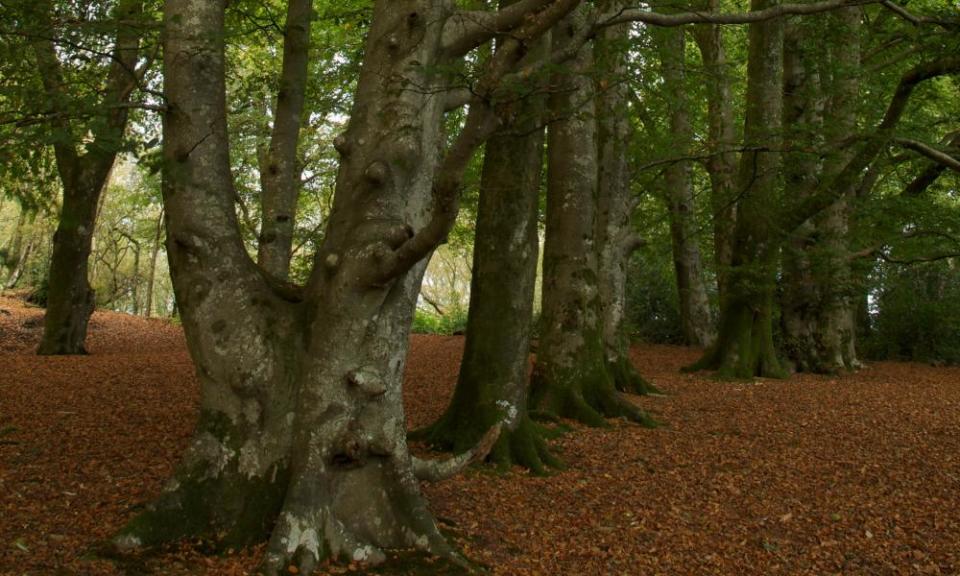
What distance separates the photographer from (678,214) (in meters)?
14.8

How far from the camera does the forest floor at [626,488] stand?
4.80 metres

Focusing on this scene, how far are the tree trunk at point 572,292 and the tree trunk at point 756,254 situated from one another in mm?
4589

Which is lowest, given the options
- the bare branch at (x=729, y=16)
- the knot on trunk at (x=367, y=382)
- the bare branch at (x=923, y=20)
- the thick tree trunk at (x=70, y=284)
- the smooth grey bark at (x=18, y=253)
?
the knot on trunk at (x=367, y=382)

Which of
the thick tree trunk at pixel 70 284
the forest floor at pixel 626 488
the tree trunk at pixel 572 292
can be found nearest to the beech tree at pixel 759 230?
the forest floor at pixel 626 488

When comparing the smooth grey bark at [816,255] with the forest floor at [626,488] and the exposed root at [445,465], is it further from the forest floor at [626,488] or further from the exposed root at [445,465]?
the exposed root at [445,465]

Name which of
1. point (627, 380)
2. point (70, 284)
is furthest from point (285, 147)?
point (70, 284)

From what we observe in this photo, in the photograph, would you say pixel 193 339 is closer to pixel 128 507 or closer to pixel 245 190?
pixel 128 507

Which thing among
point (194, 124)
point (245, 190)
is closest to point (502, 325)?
point (194, 124)

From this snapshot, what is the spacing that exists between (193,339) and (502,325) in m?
2.97

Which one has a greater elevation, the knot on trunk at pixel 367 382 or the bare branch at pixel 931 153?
the bare branch at pixel 931 153

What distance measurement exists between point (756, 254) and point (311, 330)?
388 inches

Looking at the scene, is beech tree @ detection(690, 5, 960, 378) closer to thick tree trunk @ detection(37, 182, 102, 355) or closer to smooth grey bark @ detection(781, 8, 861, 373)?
smooth grey bark @ detection(781, 8, 861, 373)

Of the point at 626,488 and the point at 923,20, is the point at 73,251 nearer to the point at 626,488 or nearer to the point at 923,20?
the point at 626,488

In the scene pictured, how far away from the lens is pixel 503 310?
695 cm
